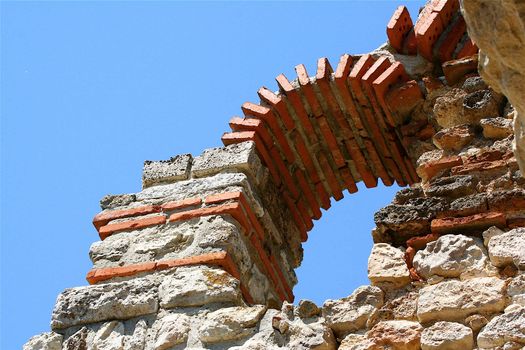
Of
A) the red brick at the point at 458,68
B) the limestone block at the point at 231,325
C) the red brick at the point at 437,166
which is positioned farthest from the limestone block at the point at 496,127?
the limestone block at the point at 231,325

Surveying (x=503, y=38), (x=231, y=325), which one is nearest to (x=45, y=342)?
(x=231, y=325)

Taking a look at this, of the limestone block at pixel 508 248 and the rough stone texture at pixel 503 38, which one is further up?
the limestone block at pixel 508 248

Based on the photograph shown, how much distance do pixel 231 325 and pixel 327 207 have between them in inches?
72.7

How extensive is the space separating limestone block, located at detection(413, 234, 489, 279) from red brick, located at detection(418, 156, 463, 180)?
1.96ft

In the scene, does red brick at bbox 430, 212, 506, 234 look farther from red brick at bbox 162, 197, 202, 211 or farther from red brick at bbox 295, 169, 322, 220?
red brick at bbox 295, 169, 322, 220

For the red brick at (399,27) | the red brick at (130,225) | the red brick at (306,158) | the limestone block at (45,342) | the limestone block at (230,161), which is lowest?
the limestone block at (45,342)

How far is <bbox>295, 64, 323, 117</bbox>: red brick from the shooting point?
4824 mm

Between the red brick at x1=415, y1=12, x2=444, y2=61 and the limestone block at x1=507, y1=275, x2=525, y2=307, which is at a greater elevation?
the red brick at x1=415, y1=12, x2=444, y2=61

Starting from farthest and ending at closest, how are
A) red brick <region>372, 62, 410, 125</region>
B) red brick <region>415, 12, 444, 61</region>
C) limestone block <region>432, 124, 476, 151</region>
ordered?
red brick <region>415, 12, 444, 61</region> → red brick <region>372, 62, 410, 125</region> → limestone block <region>432, 124, 476, 151</region>

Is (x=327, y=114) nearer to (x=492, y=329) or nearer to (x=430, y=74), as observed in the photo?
(x=430, y=74)

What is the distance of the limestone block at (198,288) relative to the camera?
11.8 ft

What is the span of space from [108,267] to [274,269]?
35.8 inches

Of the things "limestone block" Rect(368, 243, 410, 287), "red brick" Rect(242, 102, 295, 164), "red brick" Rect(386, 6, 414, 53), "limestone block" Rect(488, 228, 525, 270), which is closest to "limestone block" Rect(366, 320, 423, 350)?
"limestone block" Rect(368, 243, 410, 287)

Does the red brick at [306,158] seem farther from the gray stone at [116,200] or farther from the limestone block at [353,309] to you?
the limestone block at [353,309]
